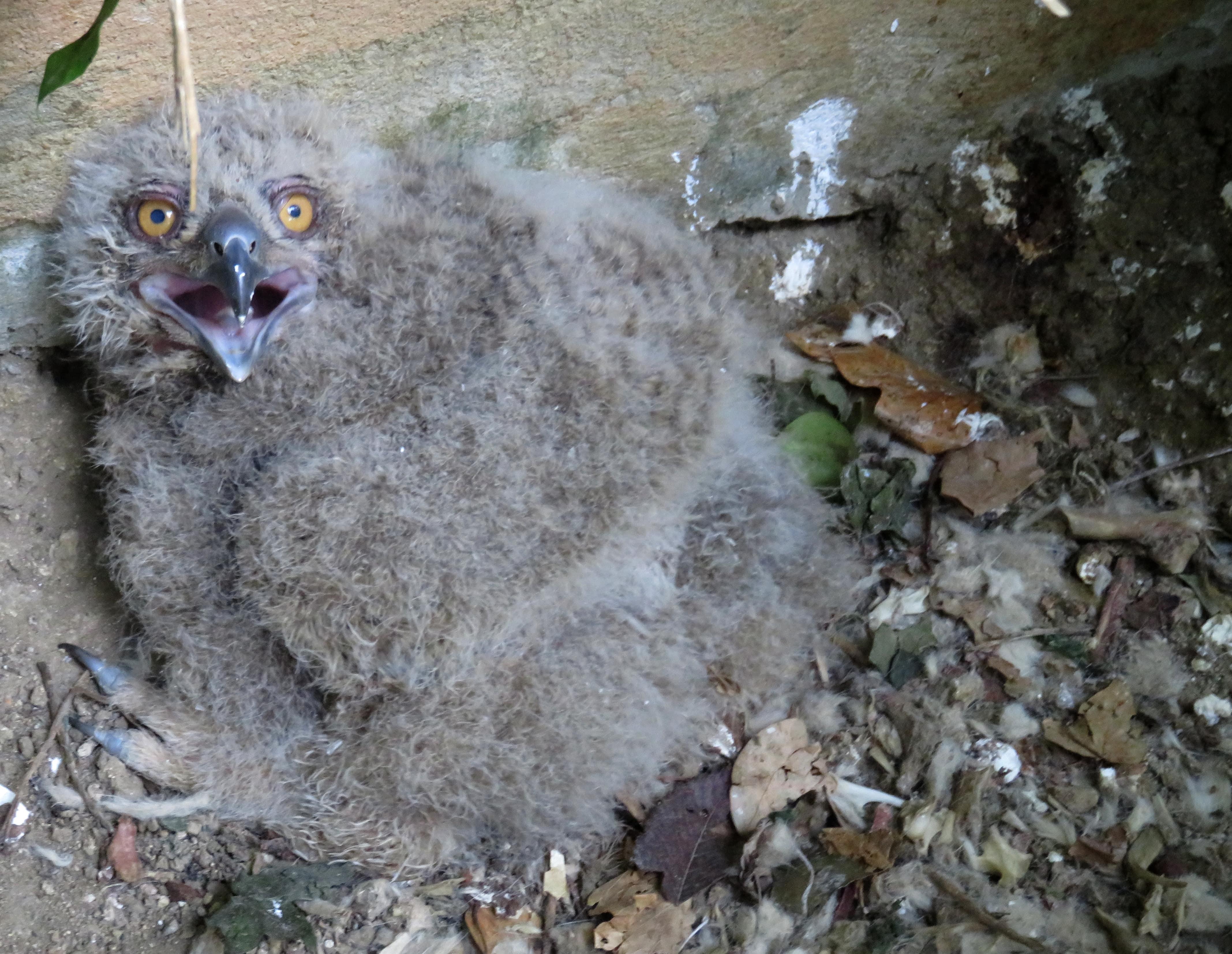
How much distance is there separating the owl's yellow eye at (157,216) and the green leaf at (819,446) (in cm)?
132

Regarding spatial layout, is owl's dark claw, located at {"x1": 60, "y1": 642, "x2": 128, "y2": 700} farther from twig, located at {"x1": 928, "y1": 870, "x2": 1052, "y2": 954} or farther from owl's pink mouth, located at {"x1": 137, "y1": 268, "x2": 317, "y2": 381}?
twig, located at {"x1": 928, "y1": 870, "x2": 1052, "y2": 954}

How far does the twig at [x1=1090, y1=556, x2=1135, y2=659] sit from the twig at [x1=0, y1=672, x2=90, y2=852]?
207 cm

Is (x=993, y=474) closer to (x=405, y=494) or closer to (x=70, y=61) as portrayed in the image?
(x=405, y=494)

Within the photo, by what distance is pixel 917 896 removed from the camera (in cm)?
209

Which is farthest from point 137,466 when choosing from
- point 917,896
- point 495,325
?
point 917,896

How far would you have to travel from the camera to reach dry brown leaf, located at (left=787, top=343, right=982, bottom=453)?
248 centimetres

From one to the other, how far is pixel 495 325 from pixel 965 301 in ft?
3.97

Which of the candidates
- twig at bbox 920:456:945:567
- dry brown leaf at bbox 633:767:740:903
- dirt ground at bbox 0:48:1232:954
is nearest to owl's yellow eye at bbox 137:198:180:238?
dirt ground at bbox 0:48:1232:954

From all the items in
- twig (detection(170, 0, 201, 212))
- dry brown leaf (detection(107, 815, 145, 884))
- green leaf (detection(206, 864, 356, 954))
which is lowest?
green leaf (detection(206, 864, 356, 954))

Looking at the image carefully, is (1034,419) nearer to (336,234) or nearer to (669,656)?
(669,656)

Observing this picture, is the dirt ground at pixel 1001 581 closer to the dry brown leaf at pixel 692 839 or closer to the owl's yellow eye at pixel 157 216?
the dry brown leaf at pixel 692 839

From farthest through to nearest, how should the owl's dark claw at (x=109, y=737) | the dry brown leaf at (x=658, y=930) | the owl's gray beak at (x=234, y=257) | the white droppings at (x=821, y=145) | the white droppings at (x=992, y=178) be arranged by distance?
the white droppings at (x=992, y=178)
the white droppings at (x=821, y=145)
the owl's dark claw at (x=109, y=737)
the dry brown leaf at (x=658, y=930)
the owl's gray beak at (x=234, y=257)

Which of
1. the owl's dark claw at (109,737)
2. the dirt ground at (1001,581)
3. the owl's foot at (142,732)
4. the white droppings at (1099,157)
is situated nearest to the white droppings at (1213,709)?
the dirt ground at (1001,581)

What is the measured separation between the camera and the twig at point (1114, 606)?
2.32 meters
